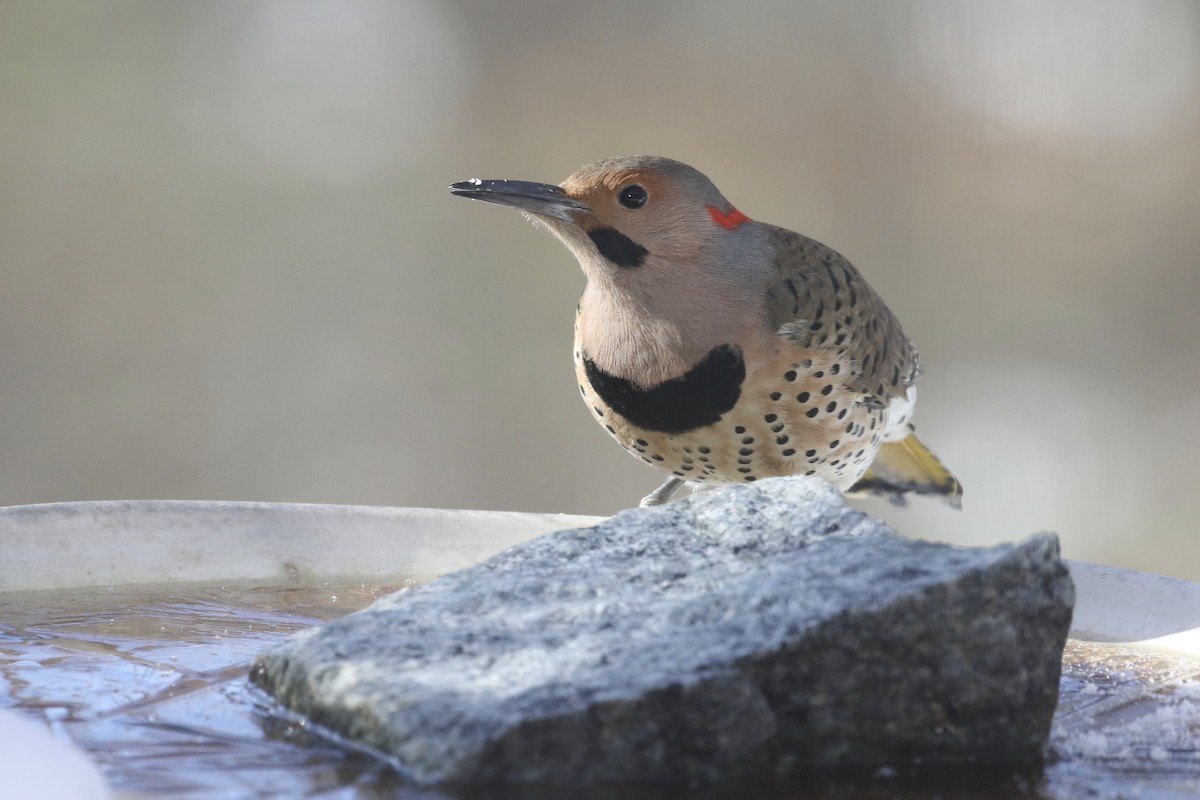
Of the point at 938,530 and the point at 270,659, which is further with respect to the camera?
the point at 938,530

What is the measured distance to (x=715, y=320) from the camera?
2.21 meters

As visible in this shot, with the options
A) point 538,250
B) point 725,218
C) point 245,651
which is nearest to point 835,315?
point 725,218

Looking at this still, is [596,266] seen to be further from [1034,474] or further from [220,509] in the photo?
[1034,474]

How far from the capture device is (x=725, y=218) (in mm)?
2322

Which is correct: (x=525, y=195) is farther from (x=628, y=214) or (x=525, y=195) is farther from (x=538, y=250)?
(x=538, y=250)

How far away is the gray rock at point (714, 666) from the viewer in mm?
1144

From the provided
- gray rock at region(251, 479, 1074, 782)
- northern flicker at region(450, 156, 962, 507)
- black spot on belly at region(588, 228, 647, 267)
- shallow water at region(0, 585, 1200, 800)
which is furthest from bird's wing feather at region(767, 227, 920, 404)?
gray rock at region(251, 479, 1074, 782)

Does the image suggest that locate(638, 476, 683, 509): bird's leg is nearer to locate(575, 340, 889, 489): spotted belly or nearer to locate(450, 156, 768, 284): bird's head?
locate(575, 340, 889, 489): spotted belly

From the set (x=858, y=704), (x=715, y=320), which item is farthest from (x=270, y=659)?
(x=715, y=320)

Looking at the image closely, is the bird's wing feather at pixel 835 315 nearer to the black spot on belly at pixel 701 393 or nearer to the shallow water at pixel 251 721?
the black spot on belly at pixel 701 393

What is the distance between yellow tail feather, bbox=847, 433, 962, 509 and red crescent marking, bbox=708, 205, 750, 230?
0.76 m

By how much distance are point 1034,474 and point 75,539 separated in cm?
340

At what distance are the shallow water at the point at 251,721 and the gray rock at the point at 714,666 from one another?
3 centimetres

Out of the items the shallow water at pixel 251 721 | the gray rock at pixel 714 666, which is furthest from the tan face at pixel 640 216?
the gray rock at pixel 714 666
